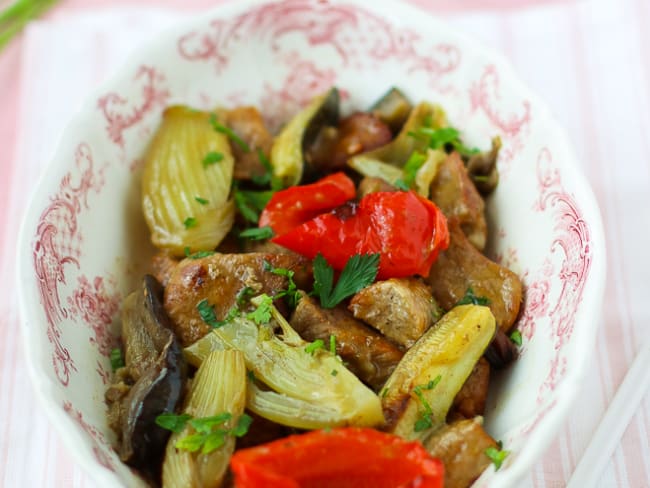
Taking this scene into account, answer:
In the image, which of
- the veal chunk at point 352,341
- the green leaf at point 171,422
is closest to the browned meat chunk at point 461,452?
the veal chunk at point 352,341

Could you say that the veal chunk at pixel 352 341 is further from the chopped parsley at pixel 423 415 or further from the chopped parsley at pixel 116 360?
the chopped parsley at pixel 116 360

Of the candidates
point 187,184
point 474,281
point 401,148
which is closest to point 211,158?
point 187,184

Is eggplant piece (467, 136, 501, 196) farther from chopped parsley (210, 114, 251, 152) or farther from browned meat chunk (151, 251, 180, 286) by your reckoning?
browned meat chunk (151, 251, 180, 286)

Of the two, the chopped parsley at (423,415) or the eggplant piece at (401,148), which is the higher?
the eggplant piece at (401,148)

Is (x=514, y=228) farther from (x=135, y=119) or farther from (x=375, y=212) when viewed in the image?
(x=135, y=119)

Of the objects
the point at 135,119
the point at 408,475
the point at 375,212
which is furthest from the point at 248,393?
the point at 135,119

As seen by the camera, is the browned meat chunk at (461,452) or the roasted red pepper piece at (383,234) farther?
the roasted red pepper piece at (383,234)

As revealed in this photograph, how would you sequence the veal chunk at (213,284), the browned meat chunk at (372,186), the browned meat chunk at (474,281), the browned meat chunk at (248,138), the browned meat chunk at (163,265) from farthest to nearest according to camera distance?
the browned meat chunk at (248,138) < the browned meat chunk at (372,186) < the browned meat chunk at (163,265) < the browned meat chunk at (474,281) < the veal chunk at (213,284)

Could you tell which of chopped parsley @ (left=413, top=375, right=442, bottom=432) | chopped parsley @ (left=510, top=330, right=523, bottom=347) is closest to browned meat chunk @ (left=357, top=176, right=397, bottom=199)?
chopped parsley @ (left=510, top=330, right=523, bottom=347)
